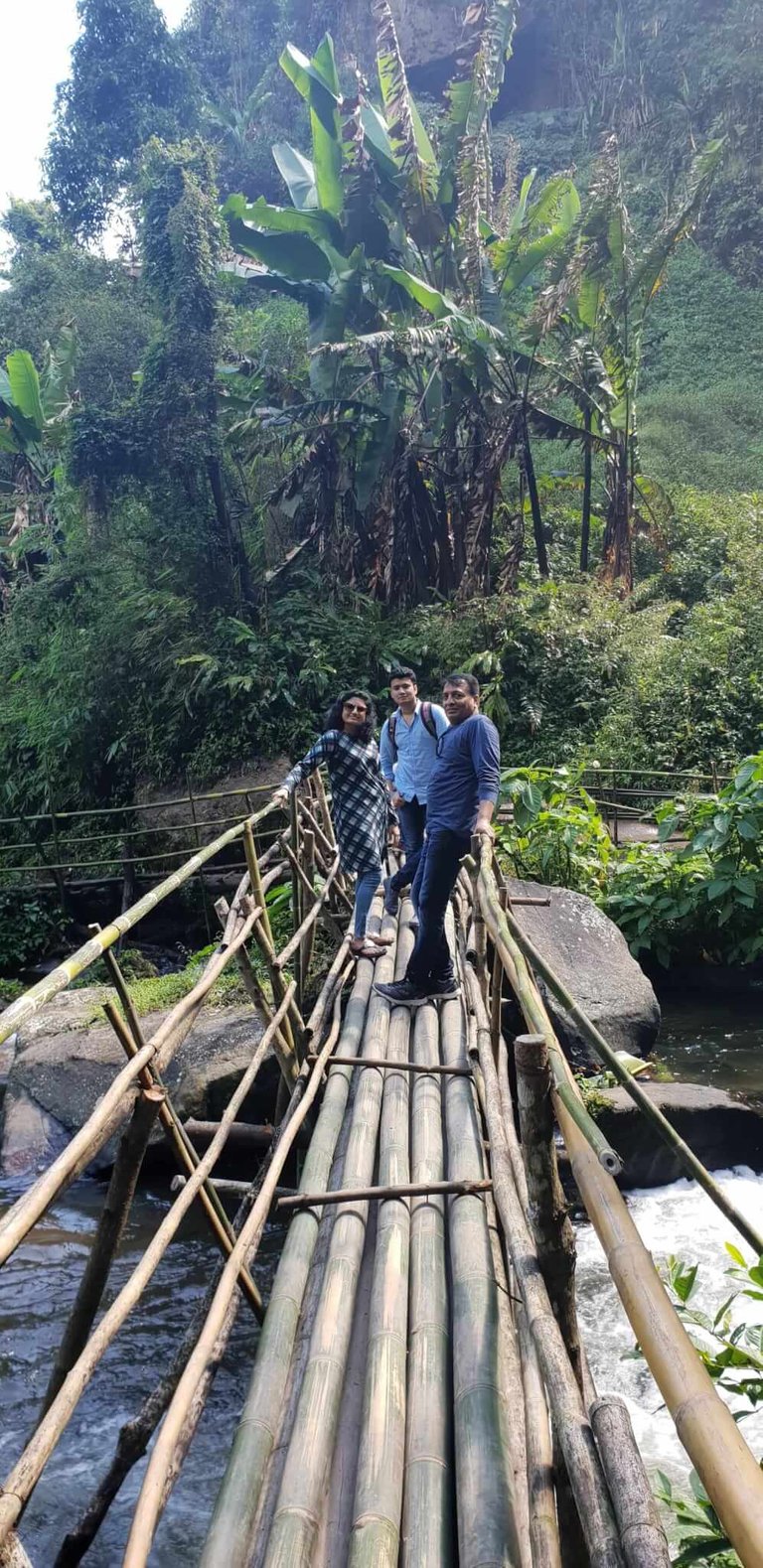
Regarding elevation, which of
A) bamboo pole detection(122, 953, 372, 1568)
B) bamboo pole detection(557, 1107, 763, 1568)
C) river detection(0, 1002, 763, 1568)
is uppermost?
bamboo pole detection(557, 1107, 763, 1568)

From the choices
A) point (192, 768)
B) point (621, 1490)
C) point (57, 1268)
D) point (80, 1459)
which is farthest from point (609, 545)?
point (621, 1490)

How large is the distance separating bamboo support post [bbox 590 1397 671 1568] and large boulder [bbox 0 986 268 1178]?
3812 mm

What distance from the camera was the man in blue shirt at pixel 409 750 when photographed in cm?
487

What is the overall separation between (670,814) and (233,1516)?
6.45 m

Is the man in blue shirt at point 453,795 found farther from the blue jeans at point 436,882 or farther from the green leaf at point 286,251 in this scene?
the green leaf at point 286,251

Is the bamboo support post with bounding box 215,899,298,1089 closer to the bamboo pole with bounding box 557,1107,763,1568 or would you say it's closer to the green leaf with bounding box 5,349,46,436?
the bamboo pole with bounding box 557,1107,763,1568

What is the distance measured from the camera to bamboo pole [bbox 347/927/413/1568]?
5.27ft

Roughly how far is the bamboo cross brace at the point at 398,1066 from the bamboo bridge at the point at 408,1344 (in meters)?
0.25

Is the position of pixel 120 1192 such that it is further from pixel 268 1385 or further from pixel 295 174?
pixel 295 174

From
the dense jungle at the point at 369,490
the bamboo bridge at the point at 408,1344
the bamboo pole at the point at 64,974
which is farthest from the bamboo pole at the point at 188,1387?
the dense jungle at the point at 369,490

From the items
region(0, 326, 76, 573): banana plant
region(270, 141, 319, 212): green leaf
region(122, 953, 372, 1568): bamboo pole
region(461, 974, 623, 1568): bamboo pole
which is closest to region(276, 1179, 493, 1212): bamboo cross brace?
region(122, 953, 372, 1568): bamboo pole

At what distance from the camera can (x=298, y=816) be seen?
4934mm

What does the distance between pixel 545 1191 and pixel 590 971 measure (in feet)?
13.8

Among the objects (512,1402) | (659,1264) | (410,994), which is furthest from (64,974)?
(659,1264)
